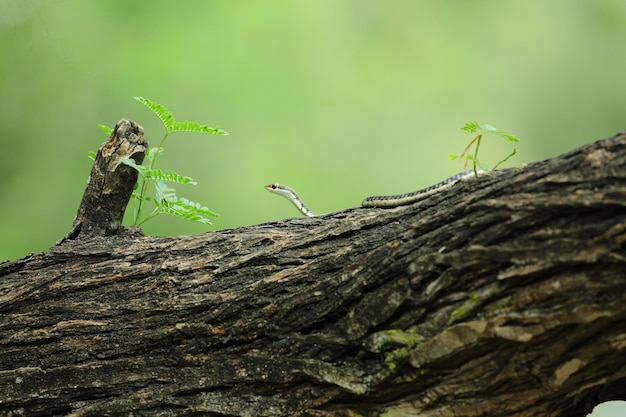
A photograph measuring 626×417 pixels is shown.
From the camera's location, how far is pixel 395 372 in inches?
73.1

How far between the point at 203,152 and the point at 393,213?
3306 mm

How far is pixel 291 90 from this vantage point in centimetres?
544

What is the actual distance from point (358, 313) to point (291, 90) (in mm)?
3747

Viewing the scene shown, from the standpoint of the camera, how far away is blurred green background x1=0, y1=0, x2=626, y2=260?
17.2ft

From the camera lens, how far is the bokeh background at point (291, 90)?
17.2 feet

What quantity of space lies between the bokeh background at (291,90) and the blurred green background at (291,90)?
0.01m

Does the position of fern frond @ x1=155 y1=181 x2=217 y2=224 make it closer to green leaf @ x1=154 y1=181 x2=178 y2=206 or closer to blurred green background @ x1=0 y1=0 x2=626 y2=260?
green leaf @ x1=154 y1=181 x2=178 y2=206

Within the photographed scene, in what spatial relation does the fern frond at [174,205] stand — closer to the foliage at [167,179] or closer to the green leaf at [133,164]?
the foliage at [167,179]

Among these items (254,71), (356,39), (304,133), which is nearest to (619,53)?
(356,39)

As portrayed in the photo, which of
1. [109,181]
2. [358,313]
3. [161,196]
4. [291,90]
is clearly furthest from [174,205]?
[291,90]

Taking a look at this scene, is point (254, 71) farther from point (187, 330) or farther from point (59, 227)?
point (187, 330)

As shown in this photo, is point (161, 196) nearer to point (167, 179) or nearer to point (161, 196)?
point (161, 196)

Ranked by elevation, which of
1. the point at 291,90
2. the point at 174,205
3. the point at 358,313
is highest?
the point at 291,90

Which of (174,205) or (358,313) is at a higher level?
(174,205)
